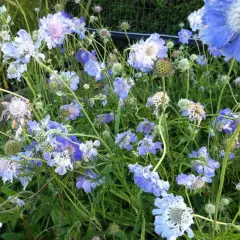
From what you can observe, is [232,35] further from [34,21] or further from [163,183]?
[34,21]

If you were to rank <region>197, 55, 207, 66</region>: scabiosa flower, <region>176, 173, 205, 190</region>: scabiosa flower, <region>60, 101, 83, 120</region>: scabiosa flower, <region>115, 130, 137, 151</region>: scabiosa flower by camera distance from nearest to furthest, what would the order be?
<region>176, 173, 205, 190</region>: scabiosa flower < <region>115, 130, 137, 151</region>: scabiosa flower < <region>60, 101, 83, 120</region>: scabiosa flower < <region>197, 55, 207, 66</region>: scabiosa flower

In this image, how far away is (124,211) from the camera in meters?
1.30

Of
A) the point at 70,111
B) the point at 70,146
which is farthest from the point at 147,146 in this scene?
the point at 70,111

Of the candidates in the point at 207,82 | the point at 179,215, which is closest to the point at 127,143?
the point at 179,215

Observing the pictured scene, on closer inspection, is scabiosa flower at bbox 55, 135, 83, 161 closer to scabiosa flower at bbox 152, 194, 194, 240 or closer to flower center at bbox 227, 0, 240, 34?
scabiosa flower at bbox 152, 194, 194, 240

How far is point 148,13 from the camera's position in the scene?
3.60 m

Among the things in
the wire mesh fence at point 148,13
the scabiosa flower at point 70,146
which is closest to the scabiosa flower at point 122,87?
the scabiosa flower at point 70,146

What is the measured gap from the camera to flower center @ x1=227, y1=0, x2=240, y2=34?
72 cm

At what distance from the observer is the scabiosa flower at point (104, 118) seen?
1456 millimetres

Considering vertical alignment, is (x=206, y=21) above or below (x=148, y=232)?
above

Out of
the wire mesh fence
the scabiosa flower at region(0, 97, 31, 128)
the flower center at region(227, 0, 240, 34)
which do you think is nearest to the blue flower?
the flower center at region(227, 0, 240, 34)

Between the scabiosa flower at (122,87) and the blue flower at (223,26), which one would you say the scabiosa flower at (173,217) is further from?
the scabiosa flower at (122,87)

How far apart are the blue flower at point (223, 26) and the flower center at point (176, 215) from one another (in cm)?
30

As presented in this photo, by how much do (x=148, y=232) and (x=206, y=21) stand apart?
0.68 meters
